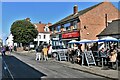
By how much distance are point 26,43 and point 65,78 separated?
60067mm

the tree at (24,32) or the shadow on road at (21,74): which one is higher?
the tree at (24,32)

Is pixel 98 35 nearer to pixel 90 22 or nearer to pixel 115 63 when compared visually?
pixel 90 22

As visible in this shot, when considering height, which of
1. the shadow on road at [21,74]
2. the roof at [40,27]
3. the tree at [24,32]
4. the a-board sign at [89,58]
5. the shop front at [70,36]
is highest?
the roof at [40,27]

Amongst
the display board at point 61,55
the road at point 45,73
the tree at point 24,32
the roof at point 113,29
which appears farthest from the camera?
the tree at point 24,32

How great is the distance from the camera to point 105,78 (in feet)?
47.6

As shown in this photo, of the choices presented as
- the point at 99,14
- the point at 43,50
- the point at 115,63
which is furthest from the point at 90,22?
the point at 115,63

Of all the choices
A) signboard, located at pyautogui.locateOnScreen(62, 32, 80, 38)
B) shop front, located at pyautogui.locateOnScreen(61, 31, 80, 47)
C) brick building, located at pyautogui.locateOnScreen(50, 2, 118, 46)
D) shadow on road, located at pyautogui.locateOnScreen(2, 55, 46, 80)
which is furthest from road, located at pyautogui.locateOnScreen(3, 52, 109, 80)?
signboard, located at pyautogui.locateOnScreen(62, 32, 80, 38)

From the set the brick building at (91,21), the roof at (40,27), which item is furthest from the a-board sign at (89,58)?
the roof at (40,27)

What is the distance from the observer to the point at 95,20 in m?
49.0

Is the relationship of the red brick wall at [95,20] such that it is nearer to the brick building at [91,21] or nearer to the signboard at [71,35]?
the brick building at [91,21]

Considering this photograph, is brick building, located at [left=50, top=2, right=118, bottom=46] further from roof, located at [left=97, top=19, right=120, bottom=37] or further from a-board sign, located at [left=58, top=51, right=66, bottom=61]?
a-board sign, located at [left=58, top=51, right=66, bottom=61]

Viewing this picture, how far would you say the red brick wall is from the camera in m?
47.8

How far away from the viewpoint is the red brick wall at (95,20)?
47.8m

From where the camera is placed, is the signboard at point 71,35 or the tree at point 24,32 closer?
the signboard at point 71,35
